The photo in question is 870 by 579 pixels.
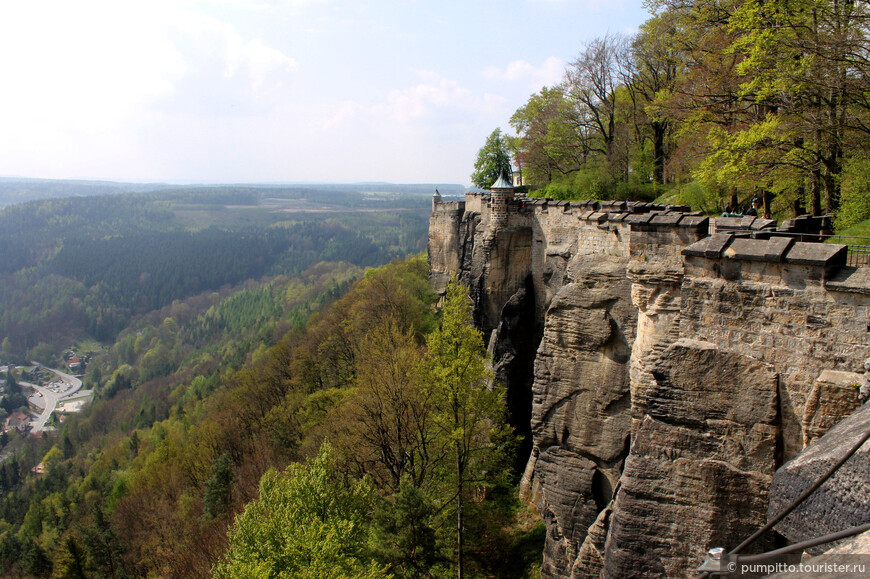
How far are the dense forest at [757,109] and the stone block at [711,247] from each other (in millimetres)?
10701

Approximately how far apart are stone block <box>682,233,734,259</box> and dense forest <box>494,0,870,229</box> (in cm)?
1070

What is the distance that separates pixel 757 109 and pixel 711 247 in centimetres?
1501

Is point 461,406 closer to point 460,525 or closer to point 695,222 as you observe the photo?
point 460,525

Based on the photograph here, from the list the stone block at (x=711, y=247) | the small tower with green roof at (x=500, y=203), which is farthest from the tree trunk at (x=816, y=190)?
the stone block at (x=711, y=247)

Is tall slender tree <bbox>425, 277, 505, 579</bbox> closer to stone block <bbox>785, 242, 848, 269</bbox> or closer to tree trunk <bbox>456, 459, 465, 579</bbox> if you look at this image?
tree trunk <bbox>456, 459, 465, 579</bbox>

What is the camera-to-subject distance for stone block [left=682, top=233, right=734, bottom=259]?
23.7 feet

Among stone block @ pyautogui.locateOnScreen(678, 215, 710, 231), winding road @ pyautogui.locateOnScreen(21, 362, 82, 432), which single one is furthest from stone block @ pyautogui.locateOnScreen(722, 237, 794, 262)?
winding road @ pyautogui.locateOnScreen(21, 362, 82, 432)

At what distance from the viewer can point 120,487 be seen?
47.3 m

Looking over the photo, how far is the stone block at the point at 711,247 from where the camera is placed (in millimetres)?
7234

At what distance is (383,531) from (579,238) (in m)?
11.0

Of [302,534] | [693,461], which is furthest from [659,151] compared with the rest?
[302,534]

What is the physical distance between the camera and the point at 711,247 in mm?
7320

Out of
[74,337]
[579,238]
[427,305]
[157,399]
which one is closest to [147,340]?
[74,337]

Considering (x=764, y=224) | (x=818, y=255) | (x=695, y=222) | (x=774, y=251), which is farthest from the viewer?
(x=764, y=224)
